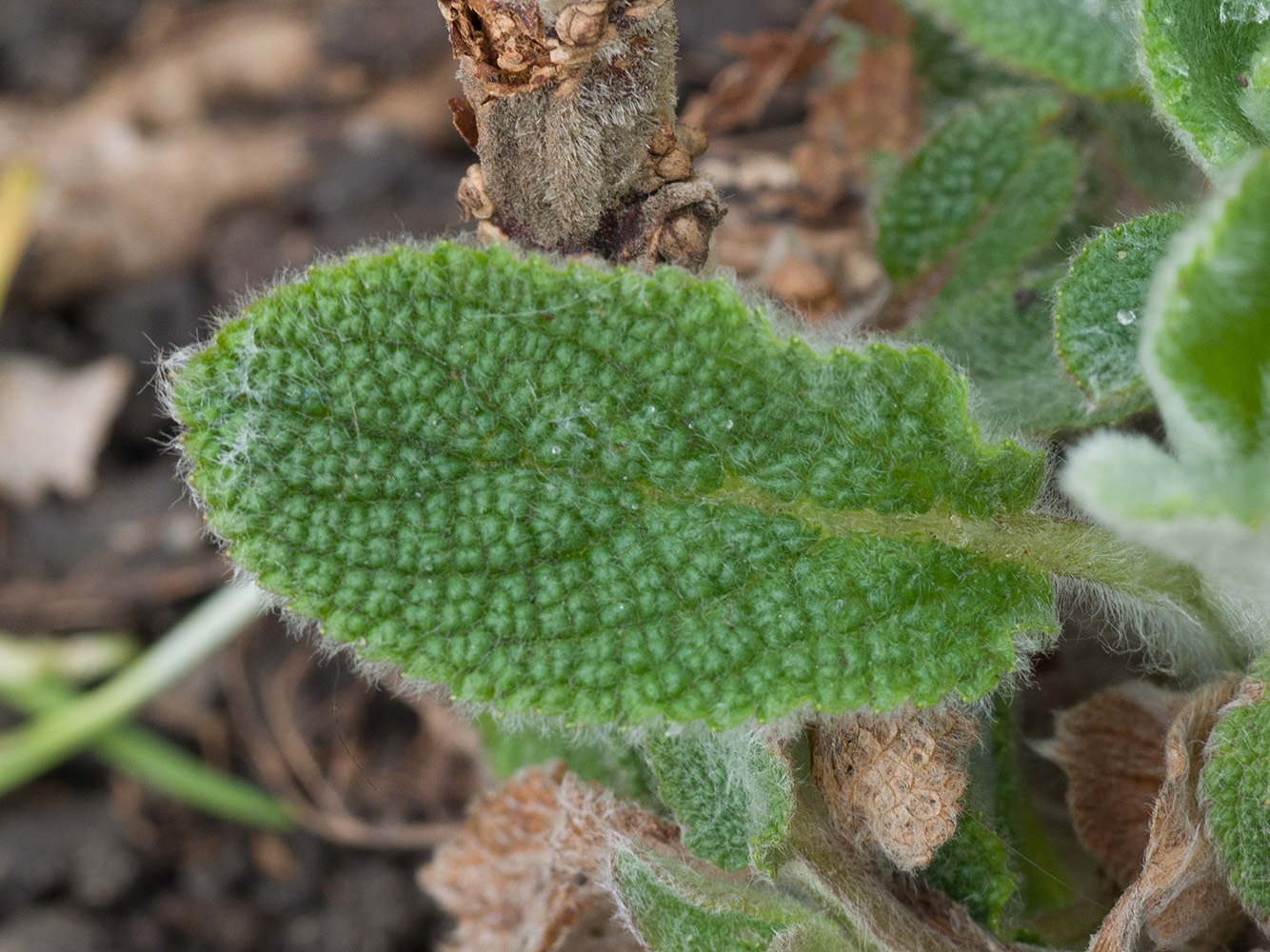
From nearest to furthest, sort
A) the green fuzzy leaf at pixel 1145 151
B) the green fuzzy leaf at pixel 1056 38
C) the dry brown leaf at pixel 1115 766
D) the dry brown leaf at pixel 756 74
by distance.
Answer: the dry brown leaf at pixel 1115 766 < the green fuzzy leaf at pixel 1056 38 < the green fuzzy leaf at pixel 1145 151 < the dry brown leaf at pixel 756 74

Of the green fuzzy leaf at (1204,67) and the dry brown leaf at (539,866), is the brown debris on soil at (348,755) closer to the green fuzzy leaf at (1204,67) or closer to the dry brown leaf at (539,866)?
the dry brown leaf at (539,866)

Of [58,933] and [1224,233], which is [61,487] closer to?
[58,933]

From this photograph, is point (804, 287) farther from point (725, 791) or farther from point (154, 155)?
point (154, 155)

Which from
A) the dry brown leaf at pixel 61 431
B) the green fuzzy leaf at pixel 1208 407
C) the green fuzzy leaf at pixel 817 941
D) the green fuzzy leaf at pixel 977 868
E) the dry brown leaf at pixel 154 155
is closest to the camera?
the green fuzzy leaf at pixel 1208 407

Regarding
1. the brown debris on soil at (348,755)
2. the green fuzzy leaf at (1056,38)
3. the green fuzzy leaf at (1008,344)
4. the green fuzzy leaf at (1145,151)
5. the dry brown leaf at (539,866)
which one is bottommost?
the brown debris on soil at (348,755)

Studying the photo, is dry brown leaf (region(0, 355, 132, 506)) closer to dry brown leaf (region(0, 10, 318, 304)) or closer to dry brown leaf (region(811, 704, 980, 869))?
dry brown leaf (region(0, 10, 318, 304))

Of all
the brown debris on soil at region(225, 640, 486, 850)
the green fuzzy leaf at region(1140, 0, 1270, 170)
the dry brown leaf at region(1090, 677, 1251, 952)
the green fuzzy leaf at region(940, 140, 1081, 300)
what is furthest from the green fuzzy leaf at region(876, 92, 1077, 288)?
the brown debris on soil at region(225, 640, 486, 850)

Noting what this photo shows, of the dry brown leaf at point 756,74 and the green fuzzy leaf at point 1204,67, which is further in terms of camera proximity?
the dry brown leaf at point 756,74

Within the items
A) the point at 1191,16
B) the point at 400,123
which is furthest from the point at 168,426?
the point at 1191,16

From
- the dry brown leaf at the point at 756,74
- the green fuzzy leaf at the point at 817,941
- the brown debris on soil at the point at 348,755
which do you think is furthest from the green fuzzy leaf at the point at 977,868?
the dry brown leaf at the point at 756,74
